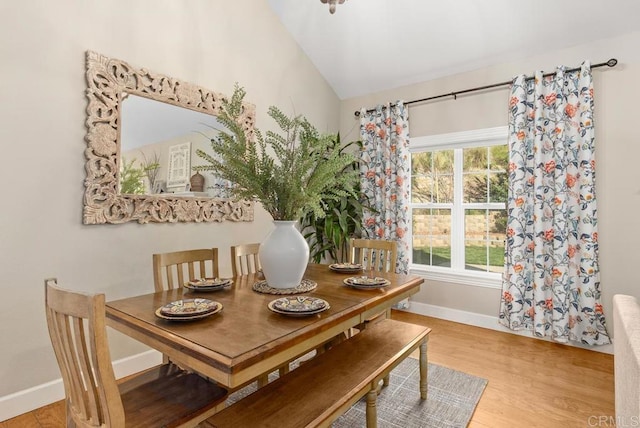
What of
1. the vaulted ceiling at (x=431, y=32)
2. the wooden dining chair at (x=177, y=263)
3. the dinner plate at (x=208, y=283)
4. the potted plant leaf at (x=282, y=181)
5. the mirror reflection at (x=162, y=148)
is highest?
the vaulted ceiling at (x=431, y=32)

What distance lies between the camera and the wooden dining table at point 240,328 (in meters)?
1.03

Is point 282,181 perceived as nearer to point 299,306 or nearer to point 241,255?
point 299,306

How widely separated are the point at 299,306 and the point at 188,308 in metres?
0.46

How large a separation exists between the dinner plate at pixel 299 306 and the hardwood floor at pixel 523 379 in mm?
1259

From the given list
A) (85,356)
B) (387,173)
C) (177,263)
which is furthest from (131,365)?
(387,173)

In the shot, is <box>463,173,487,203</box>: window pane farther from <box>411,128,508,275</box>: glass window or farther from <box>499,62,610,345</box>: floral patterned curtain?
<box>499,62,610,345</box>: floral patterned curtain

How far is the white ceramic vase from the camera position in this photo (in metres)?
1.73

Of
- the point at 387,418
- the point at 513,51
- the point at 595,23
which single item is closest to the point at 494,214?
the point at 513,51

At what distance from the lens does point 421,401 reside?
6.82 feet

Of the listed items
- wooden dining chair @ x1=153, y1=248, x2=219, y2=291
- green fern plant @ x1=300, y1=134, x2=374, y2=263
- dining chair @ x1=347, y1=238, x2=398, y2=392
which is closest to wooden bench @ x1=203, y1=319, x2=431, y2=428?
dining chair @ x1=347, y1=238, x2=398, y2=392

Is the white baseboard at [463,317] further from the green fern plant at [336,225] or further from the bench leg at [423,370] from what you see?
the bench leg at [423,370]

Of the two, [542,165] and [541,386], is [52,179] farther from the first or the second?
[542,165]

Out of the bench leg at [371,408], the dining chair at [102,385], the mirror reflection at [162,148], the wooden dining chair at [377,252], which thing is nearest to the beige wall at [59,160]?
the mirror reflection at [162,148]

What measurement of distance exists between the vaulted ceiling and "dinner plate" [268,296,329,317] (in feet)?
9.96
